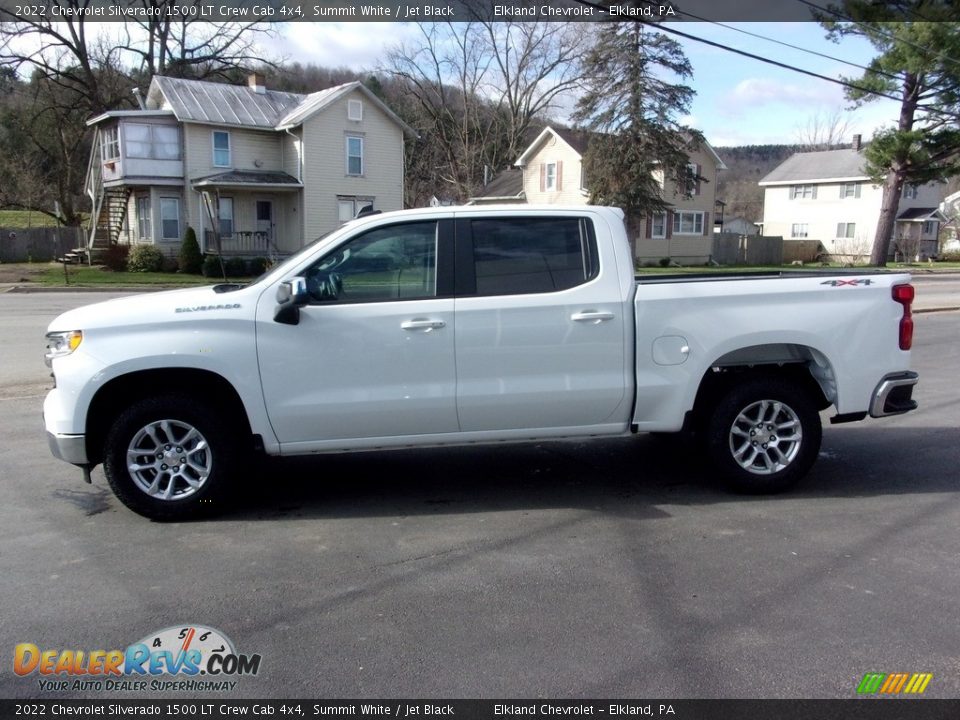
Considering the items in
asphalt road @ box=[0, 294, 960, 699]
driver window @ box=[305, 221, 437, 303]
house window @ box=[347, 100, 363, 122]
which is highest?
house window @ box=[347, 100, 363, 122]

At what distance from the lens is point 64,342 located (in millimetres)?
5293

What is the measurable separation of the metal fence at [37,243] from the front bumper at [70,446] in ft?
143

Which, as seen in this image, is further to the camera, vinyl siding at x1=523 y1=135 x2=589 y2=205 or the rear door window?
vinyl siding at x1=523 y1=135 x2=589 y2=205

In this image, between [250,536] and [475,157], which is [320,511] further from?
[475,157]

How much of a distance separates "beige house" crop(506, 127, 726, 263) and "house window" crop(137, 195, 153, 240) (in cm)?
2074

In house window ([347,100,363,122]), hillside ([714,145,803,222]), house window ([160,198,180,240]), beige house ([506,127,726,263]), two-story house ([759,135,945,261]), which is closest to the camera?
house window ([160,198,180,240])

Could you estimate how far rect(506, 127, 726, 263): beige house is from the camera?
151 ft

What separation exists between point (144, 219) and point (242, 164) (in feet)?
17.6

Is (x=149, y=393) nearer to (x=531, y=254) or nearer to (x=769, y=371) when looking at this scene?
(x=531, y=254)

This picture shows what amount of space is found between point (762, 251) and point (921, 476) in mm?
51337

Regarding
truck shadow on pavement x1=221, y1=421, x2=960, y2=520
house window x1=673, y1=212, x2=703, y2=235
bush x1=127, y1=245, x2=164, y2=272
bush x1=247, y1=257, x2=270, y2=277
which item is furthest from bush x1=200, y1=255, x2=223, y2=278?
truck shadow on pavement x1=221, y1=421, x2=960, y2=520

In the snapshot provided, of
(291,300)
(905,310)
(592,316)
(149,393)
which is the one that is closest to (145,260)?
(149,393)

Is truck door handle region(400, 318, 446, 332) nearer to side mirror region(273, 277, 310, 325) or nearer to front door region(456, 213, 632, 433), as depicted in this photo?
front door region(456, 213, 632, 433)
